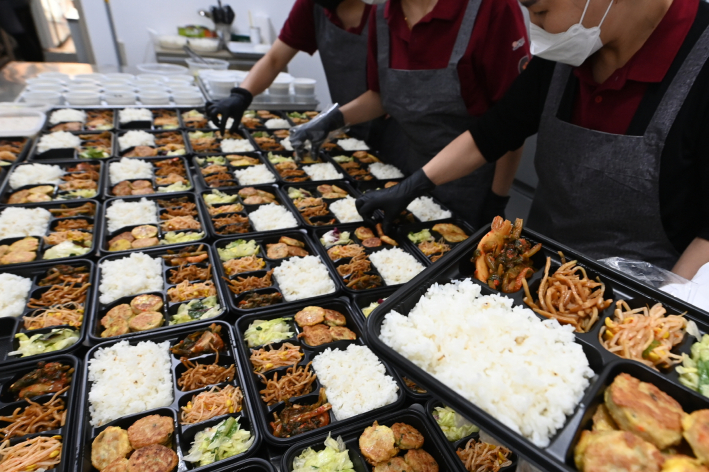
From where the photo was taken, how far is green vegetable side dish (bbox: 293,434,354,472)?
1463 mm

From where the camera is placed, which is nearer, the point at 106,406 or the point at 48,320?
the point at 106,406

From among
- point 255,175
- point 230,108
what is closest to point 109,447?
point 255,175

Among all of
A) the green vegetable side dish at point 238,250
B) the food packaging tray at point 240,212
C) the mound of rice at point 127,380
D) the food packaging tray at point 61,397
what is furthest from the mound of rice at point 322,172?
the food packaging tray at point 61,397

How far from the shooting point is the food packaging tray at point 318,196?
2.92 meters

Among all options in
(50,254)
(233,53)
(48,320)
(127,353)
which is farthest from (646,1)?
(233,53)

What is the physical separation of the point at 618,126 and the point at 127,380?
2.63 metres

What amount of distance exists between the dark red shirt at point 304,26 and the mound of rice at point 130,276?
2.92 metres

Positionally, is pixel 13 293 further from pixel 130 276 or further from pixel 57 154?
pixel 57 154

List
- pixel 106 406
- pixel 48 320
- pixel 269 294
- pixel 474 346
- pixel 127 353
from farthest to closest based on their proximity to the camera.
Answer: pixel 269 294
pixel 48 320
pixel 127 353
pixel 106 406
pixel 474 346

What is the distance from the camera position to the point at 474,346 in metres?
1.29

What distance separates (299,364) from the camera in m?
1.92

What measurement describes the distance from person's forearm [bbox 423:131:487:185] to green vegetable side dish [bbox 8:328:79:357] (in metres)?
2.21

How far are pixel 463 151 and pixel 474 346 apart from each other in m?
1.58

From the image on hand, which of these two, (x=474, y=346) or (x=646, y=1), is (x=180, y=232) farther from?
(x=646, y=1)
